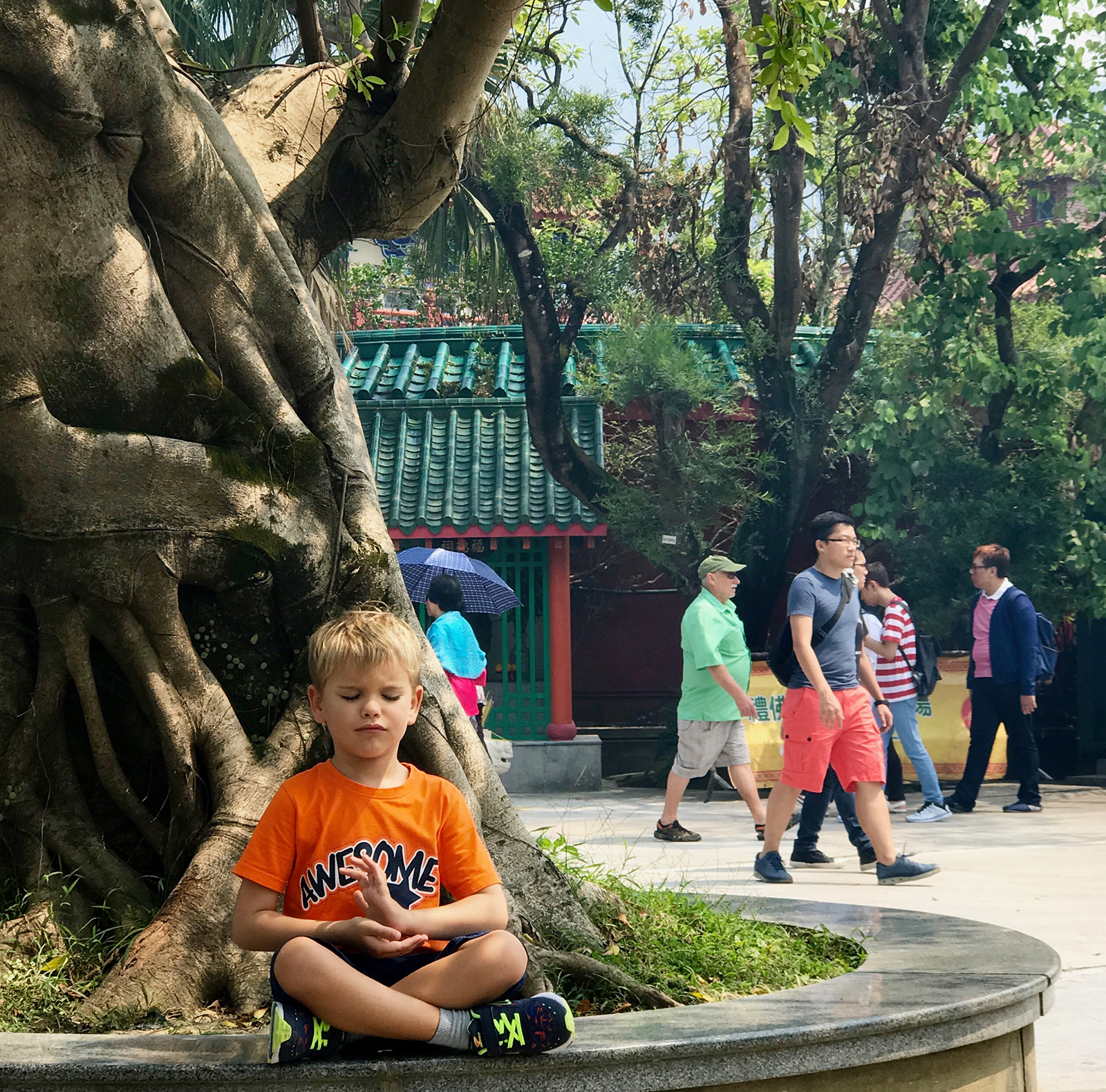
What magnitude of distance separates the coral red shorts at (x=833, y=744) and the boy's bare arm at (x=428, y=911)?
411 cm

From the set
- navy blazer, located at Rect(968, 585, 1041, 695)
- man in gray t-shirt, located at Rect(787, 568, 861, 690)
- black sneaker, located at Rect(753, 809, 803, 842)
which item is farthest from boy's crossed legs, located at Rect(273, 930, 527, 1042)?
navy blazer, located at Rect(968, 585, 1041, 695)

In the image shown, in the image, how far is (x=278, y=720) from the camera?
3.82 meters

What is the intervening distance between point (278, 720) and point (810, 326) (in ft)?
43.5

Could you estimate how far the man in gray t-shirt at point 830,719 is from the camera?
6.54 metres

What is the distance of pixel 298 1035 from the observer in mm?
2512

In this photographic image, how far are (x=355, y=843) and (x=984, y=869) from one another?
19.7 feet

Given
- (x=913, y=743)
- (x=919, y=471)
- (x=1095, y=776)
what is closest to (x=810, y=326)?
(x=919, y=471)

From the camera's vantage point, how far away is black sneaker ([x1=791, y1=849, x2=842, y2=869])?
7723 millimetres

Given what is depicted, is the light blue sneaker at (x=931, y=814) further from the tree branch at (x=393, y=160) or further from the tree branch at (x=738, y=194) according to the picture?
the tree branch at (x=393, y=160)

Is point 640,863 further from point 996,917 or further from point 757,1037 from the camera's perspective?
point 757,1037

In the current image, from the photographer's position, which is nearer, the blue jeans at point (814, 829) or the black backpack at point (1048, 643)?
the blue jeans at point (814, 829)

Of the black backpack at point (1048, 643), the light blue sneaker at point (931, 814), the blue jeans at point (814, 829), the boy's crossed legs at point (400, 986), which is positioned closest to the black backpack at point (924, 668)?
the light blue sneaker at point (931, 814)

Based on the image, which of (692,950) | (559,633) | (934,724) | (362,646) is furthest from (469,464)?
(362,646)

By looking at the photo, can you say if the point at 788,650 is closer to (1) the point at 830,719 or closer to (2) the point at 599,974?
(1) the point at 830,719
